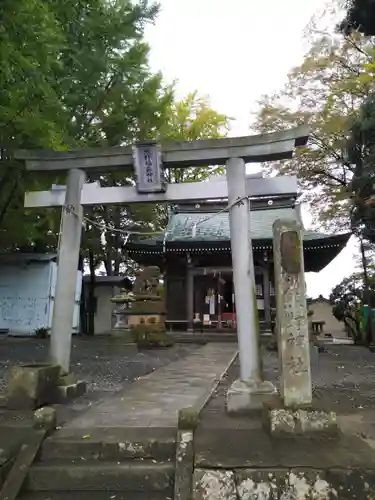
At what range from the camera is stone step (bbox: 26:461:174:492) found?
11.8ft

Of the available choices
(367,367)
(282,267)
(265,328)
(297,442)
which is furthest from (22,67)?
(265,328)

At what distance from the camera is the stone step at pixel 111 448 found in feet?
12.8

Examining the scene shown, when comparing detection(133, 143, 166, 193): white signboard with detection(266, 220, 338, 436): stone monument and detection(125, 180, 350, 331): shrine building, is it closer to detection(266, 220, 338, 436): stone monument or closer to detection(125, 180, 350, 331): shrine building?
detection(266, 220, 338, 436): stone monument

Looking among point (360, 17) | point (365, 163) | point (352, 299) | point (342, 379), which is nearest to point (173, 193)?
point (342, 379)

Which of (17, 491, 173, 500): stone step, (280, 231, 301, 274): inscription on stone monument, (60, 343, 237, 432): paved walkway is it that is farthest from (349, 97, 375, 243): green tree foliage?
(17, 491, 173, 500): stone step

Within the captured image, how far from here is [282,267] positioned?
4.60 m

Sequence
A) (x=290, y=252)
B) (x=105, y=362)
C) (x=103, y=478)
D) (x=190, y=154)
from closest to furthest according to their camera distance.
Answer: (x=103, y=478)
(x=290, y=252)
(x=190, y=154)
(x=105, y=362)

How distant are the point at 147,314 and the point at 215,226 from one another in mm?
7130

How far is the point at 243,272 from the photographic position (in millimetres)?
5676

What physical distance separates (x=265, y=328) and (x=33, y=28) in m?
15.4

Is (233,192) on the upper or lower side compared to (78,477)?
upper

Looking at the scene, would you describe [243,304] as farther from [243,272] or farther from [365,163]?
[365,163]

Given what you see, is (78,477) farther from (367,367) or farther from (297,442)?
(367,367)

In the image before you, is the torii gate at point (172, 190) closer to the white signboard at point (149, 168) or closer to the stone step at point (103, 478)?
the white signboard at point (149, 168)
